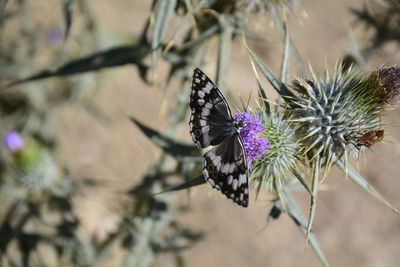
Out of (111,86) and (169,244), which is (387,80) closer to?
(169,244)

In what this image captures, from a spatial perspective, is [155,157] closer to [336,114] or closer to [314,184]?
[336,114]

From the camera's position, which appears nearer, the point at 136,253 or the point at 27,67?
the point at 136,253

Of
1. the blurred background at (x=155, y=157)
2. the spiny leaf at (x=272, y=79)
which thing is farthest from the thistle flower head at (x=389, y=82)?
the blurred background at (x=155, y=157)

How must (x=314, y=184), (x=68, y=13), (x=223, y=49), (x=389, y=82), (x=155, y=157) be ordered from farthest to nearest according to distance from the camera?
(x=155, y=157) → (x=223, y=49) → (x=68, y=13) → (x=389, y=82) → (x=314, y=184)

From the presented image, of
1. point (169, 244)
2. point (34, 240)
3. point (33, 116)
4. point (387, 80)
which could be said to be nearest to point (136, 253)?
point (169, 244)

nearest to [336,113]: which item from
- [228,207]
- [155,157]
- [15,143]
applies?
[15,143]
